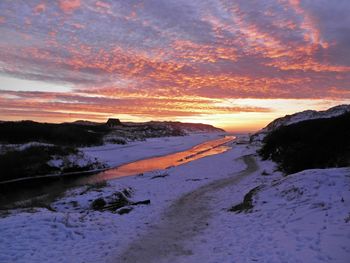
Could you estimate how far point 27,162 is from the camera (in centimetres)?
3362

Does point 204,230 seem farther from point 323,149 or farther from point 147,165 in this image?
point 147,165

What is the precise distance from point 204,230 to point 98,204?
21.3 ft

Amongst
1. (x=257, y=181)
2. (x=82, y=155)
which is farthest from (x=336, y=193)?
(x=82, y=155)

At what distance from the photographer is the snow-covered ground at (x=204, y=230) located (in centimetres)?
912

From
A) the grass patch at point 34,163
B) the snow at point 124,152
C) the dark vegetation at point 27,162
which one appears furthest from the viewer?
the snow at point 124,152

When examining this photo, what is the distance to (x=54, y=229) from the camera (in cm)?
1112

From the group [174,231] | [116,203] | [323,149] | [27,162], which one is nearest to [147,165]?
[27,162]

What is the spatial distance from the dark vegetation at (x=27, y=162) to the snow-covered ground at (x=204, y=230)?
17577 mm

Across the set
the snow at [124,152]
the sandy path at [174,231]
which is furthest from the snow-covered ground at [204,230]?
the snow at [124,152]

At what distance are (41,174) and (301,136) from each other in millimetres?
26663

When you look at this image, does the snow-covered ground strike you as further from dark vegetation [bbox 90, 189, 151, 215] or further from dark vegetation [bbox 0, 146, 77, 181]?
dark vegetation [bbox 0, 146, 77, 181]

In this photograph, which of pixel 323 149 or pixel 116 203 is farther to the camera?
pixel 323 149

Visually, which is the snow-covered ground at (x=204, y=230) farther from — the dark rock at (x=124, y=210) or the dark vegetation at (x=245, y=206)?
the dark rock at (x=124, y=210)

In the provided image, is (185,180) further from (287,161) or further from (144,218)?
(144,218)
